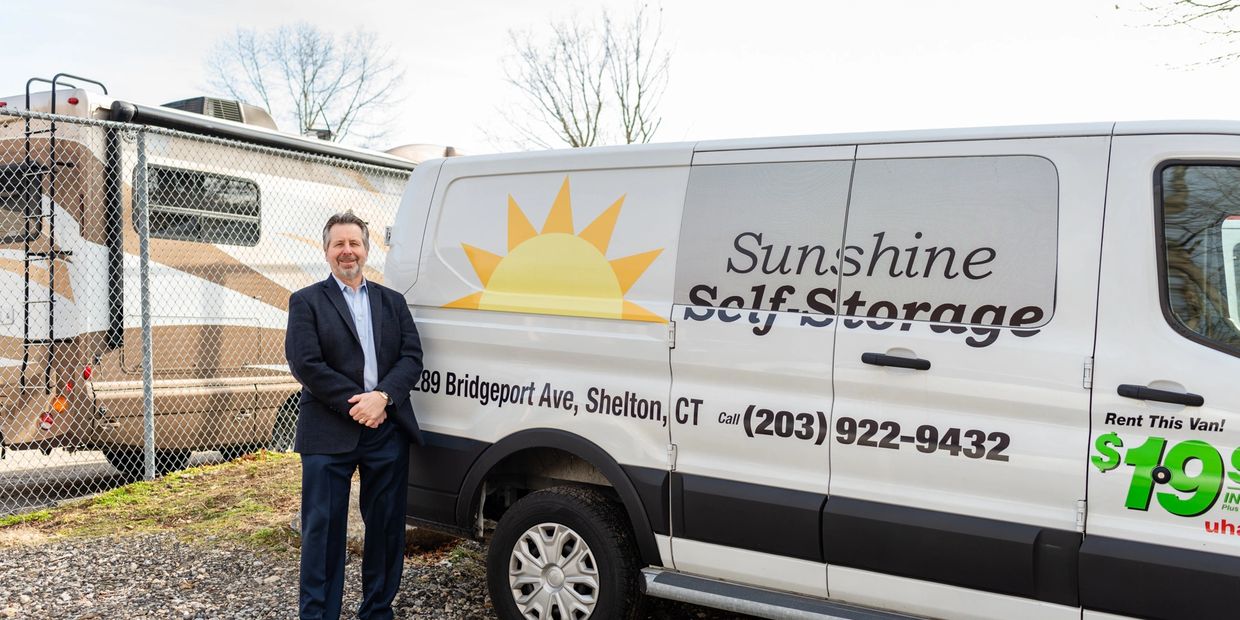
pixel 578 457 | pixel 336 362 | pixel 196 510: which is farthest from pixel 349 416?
pixel 196 510

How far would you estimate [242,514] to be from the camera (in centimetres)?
661

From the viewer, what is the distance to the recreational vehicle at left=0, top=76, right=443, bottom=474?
715 centimetres

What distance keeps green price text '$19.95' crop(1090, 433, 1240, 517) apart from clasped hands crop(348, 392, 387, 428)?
9.18 feet

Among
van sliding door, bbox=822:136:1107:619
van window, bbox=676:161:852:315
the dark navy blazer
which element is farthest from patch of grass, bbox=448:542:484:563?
van sliding door, bbox=822:136:1107:619

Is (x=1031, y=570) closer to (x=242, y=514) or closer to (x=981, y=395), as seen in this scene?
(x=981, y=395)

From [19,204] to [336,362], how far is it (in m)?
4.60

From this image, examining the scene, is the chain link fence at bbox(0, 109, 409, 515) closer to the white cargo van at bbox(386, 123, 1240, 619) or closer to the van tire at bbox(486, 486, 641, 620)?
the white cargo van at bbox(386, 123, 1240, 619)

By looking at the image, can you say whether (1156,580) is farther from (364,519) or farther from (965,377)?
(364,519)

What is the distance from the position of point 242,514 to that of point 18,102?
157 inches

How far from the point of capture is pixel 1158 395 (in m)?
3.04

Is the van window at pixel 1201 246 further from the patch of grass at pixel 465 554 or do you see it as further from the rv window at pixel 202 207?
the rv window at pixel 202 207

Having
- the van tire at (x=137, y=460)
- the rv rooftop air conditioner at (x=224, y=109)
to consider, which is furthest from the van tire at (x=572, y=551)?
the rv rooftop air conditioner at (x=224, y=109)

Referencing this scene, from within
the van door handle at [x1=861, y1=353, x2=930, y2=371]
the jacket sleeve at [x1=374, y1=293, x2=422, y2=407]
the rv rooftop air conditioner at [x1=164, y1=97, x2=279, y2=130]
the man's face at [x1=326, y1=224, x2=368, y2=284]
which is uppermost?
the rv rooftop air conditioner at [x1=164, y1=97, x2=279, y2=130]

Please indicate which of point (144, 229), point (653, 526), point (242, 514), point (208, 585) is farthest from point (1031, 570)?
point (144, 229)
